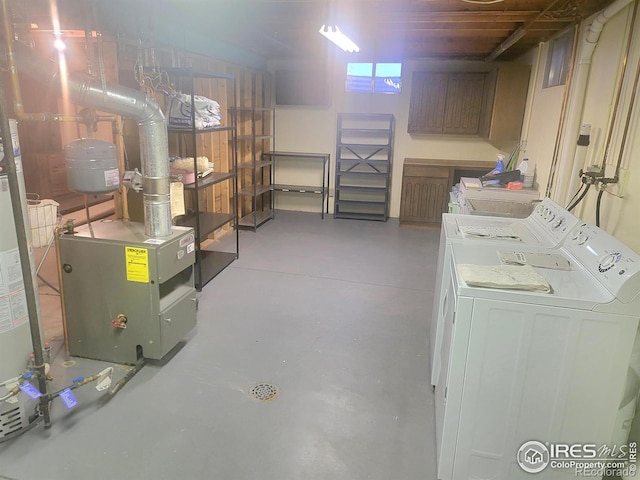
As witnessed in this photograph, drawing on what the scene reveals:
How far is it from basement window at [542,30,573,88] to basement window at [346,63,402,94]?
94.8 inches

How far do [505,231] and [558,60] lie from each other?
248 cm

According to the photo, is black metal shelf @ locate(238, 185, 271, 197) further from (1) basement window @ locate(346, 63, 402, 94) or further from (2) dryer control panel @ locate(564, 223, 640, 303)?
(2) dryer control panel @ locate(564, 223, 640, 303)

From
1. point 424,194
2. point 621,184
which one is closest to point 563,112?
point 621,184

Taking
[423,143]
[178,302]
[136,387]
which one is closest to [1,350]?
[136,387]

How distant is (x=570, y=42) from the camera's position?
3.58m

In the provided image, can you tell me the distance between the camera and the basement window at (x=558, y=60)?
3654 millimetres

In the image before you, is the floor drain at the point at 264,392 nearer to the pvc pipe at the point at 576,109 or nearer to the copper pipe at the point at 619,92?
the copper pipe at the point at 619,92

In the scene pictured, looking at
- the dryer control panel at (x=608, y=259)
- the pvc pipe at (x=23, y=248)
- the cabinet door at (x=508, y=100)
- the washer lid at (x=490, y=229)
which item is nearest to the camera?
the dryer control panel at (x=608, y=259)

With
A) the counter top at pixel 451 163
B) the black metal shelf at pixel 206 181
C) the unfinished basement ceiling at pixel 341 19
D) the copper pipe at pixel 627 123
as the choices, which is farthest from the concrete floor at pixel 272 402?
the counter top at pixel 451 163

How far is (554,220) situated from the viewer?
2371 millimetres

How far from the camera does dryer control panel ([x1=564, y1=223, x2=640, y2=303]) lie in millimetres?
1507

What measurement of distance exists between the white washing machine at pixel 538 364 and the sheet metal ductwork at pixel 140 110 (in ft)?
5.79

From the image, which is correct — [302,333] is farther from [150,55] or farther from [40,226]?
[40,226]

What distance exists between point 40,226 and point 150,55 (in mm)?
2136
